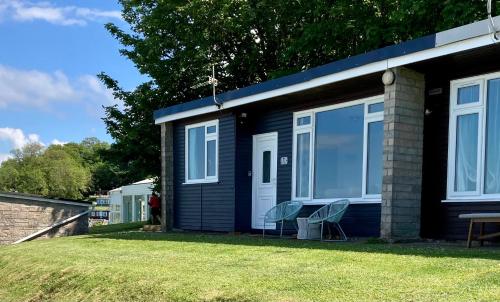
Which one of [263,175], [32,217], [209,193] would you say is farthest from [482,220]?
[32,217]

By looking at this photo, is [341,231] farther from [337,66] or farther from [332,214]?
[337,66]

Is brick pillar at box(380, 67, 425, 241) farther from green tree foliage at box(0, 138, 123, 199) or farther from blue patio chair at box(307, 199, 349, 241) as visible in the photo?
green tree foliage at box(0, 138, 123, 199)

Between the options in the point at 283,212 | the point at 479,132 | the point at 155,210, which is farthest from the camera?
the point at 155,210

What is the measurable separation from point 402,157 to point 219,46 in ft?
43.9

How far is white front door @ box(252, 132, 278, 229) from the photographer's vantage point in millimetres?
13172

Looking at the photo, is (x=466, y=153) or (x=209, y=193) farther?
Result: (x=209, y=193)

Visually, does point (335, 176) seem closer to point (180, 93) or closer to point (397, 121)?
point (397, 121)

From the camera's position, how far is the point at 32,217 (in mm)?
19422

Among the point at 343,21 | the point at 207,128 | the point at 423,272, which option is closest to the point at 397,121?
the point at 423,272

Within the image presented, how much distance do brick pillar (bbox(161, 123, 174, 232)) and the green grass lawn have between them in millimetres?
5582

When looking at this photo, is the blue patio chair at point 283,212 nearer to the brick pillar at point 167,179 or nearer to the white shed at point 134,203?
the brick pillar at point 167,179

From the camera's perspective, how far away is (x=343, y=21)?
19.0m

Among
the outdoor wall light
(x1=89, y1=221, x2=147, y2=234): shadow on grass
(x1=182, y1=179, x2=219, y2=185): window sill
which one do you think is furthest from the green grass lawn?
(x1=89, y1=221, x2=147, y2=234): shadow on grass

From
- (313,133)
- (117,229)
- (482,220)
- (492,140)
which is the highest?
(313,133)
